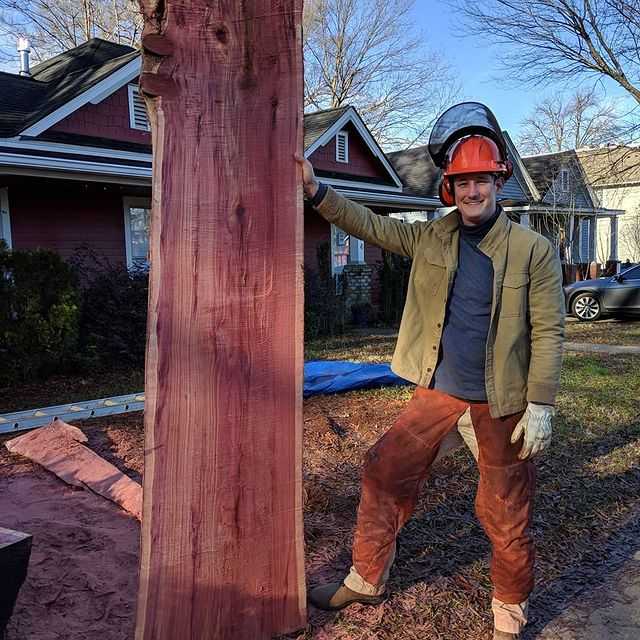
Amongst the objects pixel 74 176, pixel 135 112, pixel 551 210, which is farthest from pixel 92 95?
pixel 551 210

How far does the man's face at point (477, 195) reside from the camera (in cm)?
248

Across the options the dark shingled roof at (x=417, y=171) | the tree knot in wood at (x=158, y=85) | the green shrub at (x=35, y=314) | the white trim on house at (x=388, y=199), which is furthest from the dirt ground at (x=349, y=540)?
the dark shingled roof at (x=417, y=171)

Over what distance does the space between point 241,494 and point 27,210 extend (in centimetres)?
1019

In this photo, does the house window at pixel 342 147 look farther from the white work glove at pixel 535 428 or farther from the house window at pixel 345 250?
the white work glove at pixel 535 428

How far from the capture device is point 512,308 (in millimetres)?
2422

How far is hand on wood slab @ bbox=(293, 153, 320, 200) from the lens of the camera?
2343 millimetres

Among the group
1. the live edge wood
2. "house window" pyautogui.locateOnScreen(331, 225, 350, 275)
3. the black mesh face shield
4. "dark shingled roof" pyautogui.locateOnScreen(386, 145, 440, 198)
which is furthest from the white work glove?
"dark shingled roof" pyautogui.locateOnScreen(386, 145, 440, 198)

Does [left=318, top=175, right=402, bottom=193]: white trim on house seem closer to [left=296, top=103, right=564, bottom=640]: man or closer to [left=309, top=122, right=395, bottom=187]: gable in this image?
[left=309, top=122, right=395, bottom=187]: gable

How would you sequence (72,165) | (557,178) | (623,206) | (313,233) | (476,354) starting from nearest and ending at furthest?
(476,354) → (72,165) → (313,233) → (557,178) → (623,206)

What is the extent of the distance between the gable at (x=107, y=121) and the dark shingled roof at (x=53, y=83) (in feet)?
1.27

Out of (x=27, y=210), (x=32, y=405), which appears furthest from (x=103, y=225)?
(x=32, y=405)

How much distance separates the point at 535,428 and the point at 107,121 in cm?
1182

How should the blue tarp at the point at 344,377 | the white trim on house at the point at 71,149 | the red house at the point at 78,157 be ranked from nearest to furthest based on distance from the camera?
the blue tarp at the point at 344,377 → the white trim on house at the point at 71,149 → the red house at the point at 78,157

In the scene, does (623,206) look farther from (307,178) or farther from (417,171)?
(307,178)
